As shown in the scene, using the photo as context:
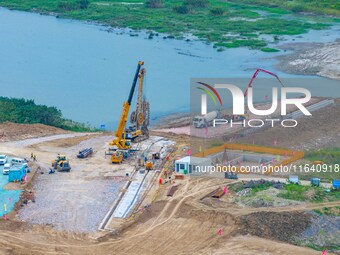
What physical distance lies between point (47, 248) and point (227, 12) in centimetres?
5895

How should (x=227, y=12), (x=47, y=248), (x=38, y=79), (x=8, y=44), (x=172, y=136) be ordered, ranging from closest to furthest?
1. (x=47, y=248)
2. (x=172, y=136)
3. (x=38, y=79)
4. (x=8, y=44)
5. (x=227, y=12)

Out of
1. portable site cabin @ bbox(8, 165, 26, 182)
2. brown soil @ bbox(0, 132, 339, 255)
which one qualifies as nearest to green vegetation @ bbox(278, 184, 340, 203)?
brown soil @ bbox(0, 132, 339, 255)

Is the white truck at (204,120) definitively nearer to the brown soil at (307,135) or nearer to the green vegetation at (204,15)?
the brown soil at (307,135)

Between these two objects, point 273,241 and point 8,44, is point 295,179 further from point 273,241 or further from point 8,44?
point 8,44

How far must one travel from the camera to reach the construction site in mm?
26500

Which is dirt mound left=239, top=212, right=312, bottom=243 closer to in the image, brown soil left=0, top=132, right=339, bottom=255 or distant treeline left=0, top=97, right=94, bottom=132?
brown soil left=0, top=132, right=339, bottom=255

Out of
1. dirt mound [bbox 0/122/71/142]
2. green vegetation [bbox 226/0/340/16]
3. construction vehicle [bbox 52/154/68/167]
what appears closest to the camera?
construction vehicle [bbox 52/154/68/167]

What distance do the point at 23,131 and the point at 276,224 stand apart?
1674cm

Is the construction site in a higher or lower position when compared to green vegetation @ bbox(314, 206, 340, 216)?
lower

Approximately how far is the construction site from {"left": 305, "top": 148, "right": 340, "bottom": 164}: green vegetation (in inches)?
12.5

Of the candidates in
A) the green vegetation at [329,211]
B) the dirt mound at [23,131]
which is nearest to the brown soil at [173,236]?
the green vegetation at [329,211]

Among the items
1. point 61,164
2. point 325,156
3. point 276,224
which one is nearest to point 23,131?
point 61,164

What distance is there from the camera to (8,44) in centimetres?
7131

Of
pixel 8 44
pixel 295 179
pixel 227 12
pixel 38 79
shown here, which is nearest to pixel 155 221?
pixel 295 179
